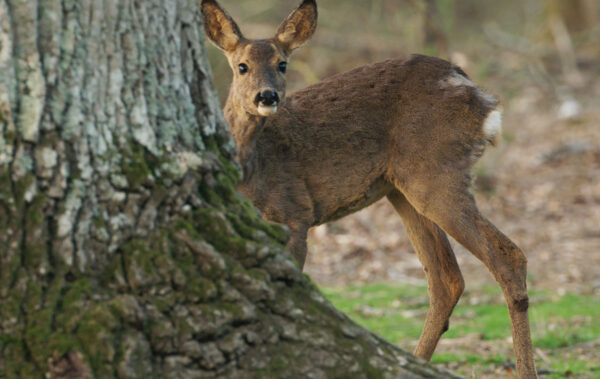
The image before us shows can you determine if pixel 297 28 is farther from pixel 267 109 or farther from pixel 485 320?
pixel 485 320

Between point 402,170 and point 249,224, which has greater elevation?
point 402,170

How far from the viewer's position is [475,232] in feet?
16.1

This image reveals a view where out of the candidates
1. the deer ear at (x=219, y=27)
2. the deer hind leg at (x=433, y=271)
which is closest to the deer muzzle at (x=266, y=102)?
the deer ear at (x=219, y=27)

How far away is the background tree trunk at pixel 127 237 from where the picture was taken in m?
2.64

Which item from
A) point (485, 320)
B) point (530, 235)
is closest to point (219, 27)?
point (485, 320)

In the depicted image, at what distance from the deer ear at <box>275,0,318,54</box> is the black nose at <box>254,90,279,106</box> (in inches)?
25.9

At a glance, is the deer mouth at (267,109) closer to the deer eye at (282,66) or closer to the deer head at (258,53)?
the deer head at (258,53)

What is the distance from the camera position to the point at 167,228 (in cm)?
289

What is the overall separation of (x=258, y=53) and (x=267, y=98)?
0.46 m

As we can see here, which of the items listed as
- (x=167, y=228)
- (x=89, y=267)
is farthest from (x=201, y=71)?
(x=89, y=267)

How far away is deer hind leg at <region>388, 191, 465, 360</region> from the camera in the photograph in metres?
5.27

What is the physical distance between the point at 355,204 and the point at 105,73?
109 inches

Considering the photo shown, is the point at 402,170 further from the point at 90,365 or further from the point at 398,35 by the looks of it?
the point at 398,35

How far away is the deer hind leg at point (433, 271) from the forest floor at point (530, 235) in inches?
12.5
